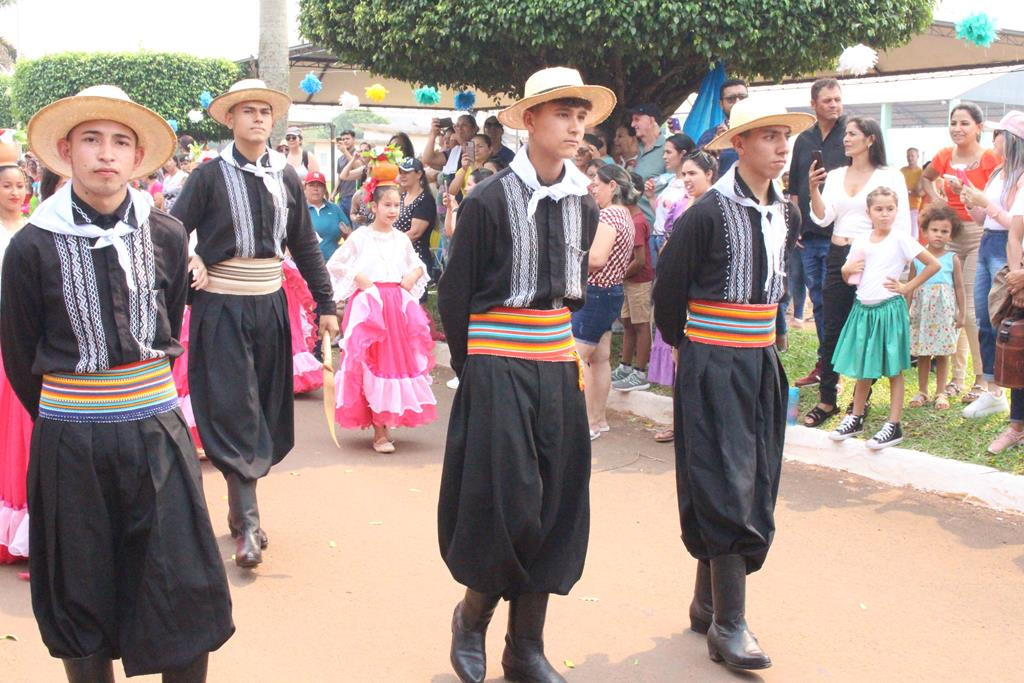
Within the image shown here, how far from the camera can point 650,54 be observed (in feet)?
34.1

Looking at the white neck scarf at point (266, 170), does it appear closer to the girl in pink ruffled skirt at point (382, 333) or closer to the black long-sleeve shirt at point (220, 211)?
the black long-sleeve shirt at point (220, 211)

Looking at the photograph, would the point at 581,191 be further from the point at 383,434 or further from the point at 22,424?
the point at 383,434

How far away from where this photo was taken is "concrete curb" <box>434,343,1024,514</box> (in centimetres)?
651

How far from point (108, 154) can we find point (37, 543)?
1274mm

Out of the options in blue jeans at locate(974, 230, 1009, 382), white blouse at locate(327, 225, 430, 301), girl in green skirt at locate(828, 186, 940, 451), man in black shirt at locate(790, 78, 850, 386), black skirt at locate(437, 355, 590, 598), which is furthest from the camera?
man in black shirt at locate(790, 78, 850, 386)

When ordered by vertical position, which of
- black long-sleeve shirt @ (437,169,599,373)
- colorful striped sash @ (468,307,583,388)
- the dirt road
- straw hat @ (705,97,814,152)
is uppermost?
straw hat @ (705,97,814,152)

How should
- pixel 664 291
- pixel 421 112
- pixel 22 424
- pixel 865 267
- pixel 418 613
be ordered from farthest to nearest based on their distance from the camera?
pixel 421 112, pixel 865 267, pixel 22 424, pixel 418 613, pixel 664 291

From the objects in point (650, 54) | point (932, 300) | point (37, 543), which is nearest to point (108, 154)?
point (37, 543)

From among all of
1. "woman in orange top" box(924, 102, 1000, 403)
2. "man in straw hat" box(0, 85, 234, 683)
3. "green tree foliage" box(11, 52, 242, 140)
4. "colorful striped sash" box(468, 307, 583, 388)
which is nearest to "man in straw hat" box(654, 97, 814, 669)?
"colorful striped sash" box(468, 307, 583, 388)

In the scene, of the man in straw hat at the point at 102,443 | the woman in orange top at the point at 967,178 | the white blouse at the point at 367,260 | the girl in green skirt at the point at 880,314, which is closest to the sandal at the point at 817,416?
the girl in green skirt at the point at 880,314

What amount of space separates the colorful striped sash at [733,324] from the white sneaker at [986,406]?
12.2 feet

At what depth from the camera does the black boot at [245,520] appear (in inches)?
221

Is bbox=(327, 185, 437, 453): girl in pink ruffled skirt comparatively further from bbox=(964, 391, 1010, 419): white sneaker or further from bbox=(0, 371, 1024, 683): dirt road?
bbox=(964, 391, 1010, 419): white sneaker

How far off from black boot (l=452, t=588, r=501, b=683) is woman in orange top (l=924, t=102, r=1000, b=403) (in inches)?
204
